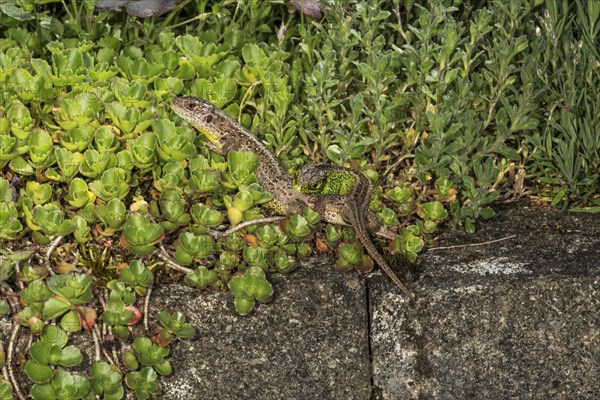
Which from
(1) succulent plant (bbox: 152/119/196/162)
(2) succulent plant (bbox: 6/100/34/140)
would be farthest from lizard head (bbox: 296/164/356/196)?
(2) succulent plant (bbox: 6/100/34/140)

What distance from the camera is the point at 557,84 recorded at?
537cm

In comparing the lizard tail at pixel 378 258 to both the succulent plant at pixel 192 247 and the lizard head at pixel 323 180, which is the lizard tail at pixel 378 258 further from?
the succulent plant at pixel 192 247

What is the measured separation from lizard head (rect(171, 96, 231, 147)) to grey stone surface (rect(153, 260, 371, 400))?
3.38 ft

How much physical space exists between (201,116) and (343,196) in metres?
0.90

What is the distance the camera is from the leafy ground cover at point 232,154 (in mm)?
4465

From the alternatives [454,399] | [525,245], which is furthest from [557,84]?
[454,399]

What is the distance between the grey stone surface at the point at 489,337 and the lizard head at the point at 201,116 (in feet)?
3.91

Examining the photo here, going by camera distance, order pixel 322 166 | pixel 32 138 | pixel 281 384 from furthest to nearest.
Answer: pixel 322 166
pixel 32 138
pixel 281 384

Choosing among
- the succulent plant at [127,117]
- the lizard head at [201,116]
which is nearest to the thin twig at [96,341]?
the succulent plant at [127,117]

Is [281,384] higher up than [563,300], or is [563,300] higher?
[563,300]

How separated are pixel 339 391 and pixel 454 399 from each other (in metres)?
0.48

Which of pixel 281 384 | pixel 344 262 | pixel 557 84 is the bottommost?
pixel 281 384

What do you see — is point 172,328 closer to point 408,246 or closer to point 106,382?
point 106,382

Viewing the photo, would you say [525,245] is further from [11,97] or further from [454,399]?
[11,97]
